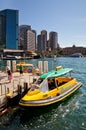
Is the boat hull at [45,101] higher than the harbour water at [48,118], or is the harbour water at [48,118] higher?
the boat hull at [45,101]

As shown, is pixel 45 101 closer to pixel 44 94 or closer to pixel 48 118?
pixel 44 94

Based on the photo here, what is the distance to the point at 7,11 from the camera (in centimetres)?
19712

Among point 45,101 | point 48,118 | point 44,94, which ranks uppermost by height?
point 44,94

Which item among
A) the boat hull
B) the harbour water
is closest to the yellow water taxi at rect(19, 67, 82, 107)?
the boat hull

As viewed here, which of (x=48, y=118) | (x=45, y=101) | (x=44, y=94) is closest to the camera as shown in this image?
(x=48, y=118)

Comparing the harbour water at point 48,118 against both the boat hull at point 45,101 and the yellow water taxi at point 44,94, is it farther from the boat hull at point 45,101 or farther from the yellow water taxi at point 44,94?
the yellow water taxi at point 44,94

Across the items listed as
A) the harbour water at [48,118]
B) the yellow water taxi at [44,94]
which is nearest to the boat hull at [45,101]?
the yellow water taxi at [44,94]

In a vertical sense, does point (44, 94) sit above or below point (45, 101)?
above

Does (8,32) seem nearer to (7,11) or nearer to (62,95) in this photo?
(7,11)

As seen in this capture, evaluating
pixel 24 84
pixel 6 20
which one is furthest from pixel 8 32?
pixel 24 84

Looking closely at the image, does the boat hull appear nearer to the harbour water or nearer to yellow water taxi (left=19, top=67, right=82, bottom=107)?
yellow water taxi (left=19, top=67, right=82, bottom=107)

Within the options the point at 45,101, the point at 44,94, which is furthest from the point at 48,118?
the point at 44,94

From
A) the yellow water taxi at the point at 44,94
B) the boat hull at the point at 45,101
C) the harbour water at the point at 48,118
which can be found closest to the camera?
the harbour water at the point at 48,118

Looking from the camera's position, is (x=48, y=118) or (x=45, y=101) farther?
(x=45, y=101)
